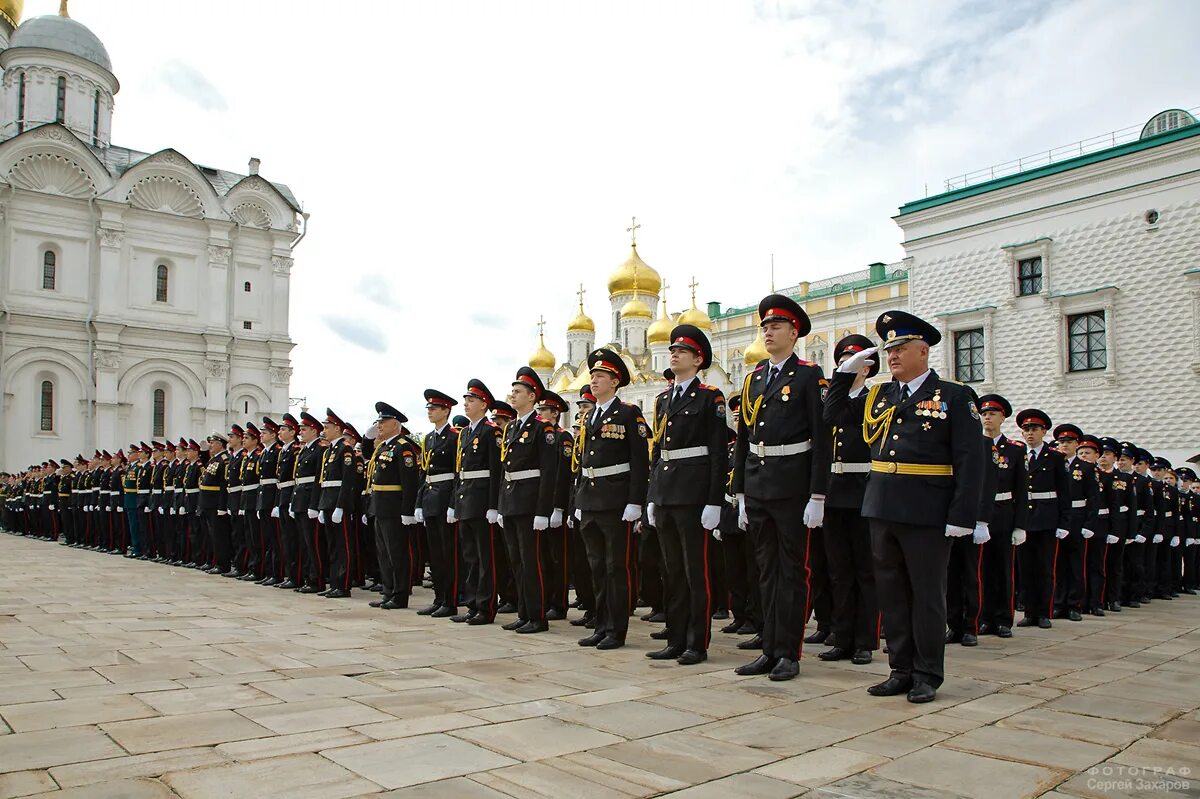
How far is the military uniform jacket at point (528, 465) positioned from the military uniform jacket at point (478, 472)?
23 centimetres

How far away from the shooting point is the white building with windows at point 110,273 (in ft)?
105

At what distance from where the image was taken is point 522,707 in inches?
175

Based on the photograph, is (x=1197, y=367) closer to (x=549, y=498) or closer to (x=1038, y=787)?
(x=549, y=498)

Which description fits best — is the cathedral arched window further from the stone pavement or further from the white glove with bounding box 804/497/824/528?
the white glove with bounding box 804/497/824/528

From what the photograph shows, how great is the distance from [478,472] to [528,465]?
70cm

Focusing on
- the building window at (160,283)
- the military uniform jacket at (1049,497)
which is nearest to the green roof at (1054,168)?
the military uniform jacket at (1049,497)

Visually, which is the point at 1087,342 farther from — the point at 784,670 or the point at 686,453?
the point at 784,670

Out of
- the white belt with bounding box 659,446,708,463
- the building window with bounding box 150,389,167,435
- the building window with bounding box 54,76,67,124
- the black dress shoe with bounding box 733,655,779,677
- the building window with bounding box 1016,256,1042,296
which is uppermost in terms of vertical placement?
the building window with bounding box 54,76,67,124

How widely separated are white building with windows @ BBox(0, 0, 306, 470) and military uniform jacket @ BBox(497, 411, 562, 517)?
29.7m

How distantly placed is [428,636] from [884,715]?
12.0 ft

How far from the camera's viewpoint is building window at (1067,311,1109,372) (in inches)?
870

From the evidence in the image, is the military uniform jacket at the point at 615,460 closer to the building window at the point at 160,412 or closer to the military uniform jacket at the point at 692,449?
the military uniform jacket at the point at 692,449

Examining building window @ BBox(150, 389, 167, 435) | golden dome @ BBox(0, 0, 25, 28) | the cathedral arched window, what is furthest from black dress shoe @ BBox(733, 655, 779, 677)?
golden dome @ BBox(0, 0, 25, 28)

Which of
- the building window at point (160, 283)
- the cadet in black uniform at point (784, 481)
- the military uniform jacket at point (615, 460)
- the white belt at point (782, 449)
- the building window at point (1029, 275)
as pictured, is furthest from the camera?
the building window at point (160, 283)
